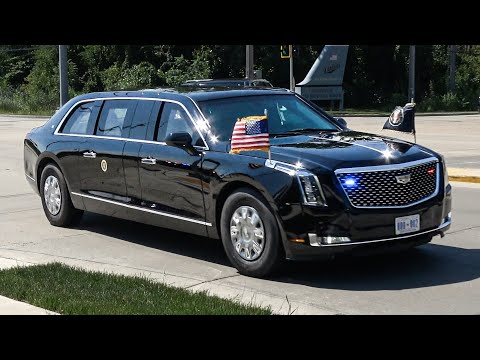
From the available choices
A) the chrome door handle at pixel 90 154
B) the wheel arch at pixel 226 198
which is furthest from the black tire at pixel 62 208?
the wheel arch at pixel 226 198

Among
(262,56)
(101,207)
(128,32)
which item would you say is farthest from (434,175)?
(262,56)

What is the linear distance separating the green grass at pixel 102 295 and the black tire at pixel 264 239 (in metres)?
0.83

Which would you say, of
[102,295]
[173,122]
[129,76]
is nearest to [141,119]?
[173,122]

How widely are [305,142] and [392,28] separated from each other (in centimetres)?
180

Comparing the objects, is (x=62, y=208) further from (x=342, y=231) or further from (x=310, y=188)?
(x=342, y=231)

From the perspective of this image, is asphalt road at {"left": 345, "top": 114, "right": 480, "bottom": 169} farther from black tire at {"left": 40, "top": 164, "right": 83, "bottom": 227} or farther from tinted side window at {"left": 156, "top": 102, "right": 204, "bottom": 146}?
tinted side window at {"left": 156, "top": 102, "right": 204, "bottom": 146}

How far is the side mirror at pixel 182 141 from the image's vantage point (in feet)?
25.5

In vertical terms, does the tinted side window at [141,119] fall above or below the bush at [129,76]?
below

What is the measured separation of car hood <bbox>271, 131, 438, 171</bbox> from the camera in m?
6.91

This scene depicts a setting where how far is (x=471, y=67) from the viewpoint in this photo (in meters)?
60.8

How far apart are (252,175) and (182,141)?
1003 millimetres

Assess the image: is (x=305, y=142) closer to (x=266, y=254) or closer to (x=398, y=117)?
(x=266, y=254)

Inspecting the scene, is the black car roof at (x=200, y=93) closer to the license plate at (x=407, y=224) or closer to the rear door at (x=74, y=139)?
the rear door at (x=74, y=139)

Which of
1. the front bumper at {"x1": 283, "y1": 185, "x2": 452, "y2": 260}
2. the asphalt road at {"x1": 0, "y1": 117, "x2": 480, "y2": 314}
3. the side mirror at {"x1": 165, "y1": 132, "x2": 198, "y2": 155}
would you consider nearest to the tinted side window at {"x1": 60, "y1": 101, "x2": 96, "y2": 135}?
the asphalt road at {"x1": 0, "y1": 117, "x2": 480, "y2": 314}
